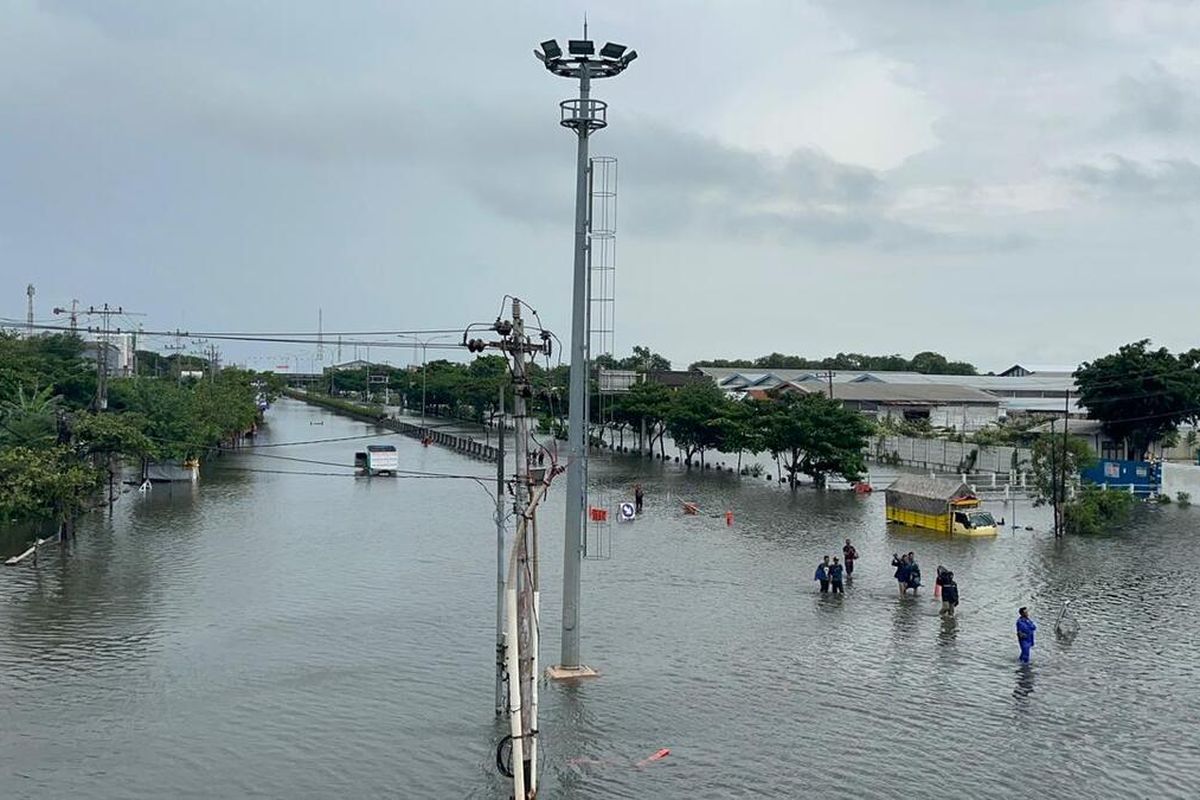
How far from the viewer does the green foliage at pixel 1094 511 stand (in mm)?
39094

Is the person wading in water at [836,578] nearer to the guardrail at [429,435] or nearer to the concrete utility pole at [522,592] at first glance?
the concrete utility pole at [522,592]

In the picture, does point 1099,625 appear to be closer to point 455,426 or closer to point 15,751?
point 15,751

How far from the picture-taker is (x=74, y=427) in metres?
35.7

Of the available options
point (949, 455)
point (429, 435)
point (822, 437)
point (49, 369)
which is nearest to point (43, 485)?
point (822, 437)

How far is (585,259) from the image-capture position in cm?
1917

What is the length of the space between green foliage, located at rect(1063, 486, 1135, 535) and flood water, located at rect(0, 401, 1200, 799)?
237 centimetres

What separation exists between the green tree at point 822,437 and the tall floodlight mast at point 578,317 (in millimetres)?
34054

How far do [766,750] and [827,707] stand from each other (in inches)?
93.1

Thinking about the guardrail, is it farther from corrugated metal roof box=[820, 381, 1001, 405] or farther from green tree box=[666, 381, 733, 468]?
corrugated metal roof box=[820, 381, 1001, 405]

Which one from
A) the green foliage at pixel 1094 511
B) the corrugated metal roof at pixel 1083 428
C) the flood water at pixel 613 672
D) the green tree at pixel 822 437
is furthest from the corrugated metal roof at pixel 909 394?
the flood water at pixel 613 672

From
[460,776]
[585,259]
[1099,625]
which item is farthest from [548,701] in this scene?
[1099,625]

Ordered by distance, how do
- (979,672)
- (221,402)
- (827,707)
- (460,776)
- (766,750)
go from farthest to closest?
(221,402) → (979,672) → (827,707) → (766,750) → (460,776)

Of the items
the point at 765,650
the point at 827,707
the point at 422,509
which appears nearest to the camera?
the point at 827,707

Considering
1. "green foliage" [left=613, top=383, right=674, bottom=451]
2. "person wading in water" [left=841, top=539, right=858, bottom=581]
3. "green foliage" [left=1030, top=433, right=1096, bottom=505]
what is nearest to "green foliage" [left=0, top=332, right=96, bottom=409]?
"green foliage" [left=613, top=383, right=674, bottom=451]
